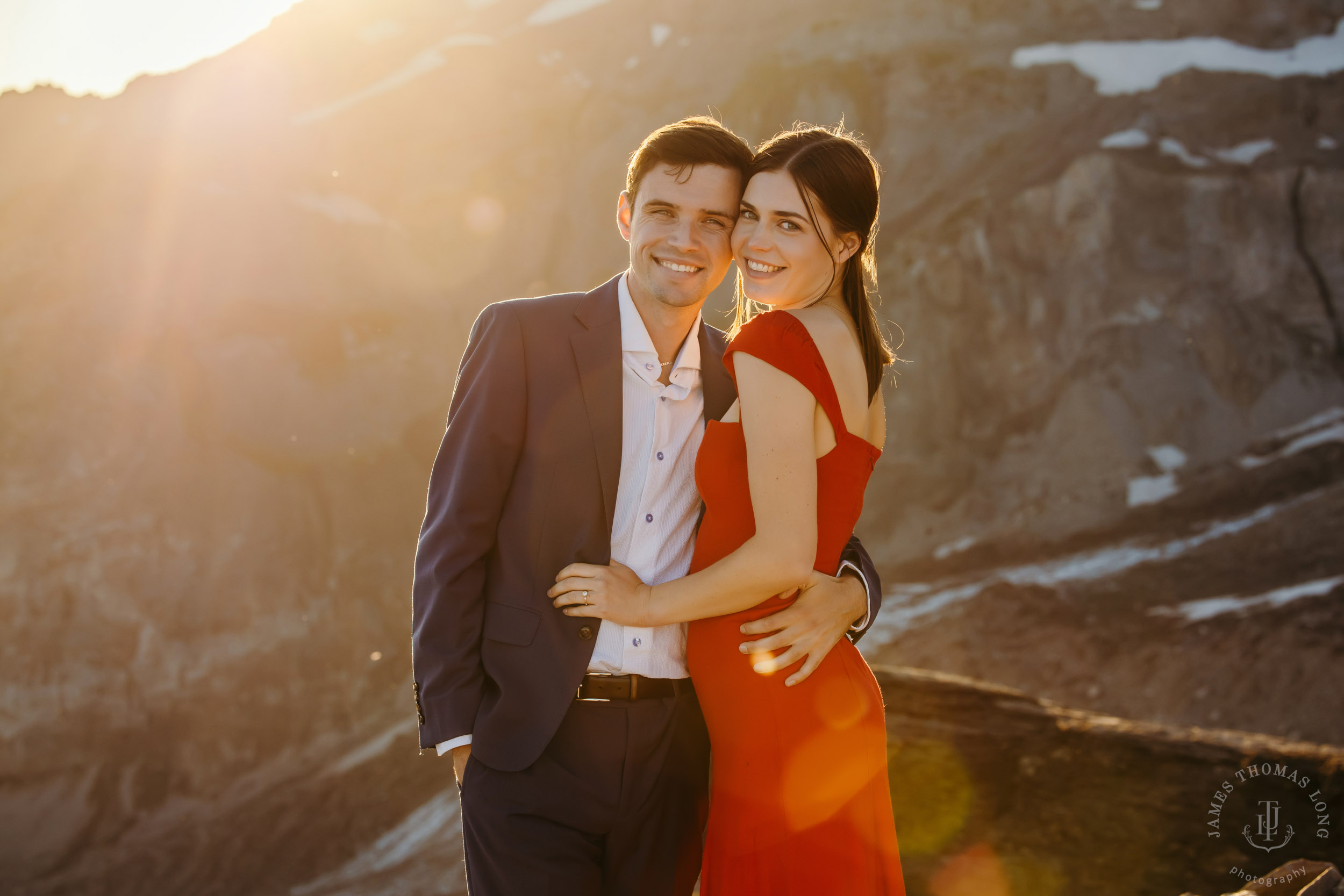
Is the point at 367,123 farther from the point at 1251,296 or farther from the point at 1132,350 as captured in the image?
the point at 1251,296

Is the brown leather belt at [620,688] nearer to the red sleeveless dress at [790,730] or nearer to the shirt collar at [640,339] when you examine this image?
the red sleeveless dress at [790,730]

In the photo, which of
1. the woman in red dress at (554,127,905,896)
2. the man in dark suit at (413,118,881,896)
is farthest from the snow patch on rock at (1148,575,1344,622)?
the woman in red dress at (554,127,905,896)

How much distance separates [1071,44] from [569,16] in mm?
8066

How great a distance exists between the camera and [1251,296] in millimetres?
12617

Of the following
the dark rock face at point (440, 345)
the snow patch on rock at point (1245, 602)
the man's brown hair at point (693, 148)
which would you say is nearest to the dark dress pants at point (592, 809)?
the man's brown hair at point (693, 148)

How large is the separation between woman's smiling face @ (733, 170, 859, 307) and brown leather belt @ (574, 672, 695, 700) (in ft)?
3.06

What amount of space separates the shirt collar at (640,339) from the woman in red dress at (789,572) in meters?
0.21

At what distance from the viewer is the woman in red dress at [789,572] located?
1.76m

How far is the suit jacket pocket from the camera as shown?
6.36 feet

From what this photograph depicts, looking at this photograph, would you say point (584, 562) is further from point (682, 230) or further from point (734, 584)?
point (682, 230)

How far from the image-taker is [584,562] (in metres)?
1.97

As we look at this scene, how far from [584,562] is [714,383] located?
0.57 metres

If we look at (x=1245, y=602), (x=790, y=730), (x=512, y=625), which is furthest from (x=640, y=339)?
(x=1245, y=602)

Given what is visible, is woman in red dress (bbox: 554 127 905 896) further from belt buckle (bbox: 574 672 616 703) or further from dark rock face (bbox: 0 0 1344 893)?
dark rock face (bbox: 0 0 1344 893)
